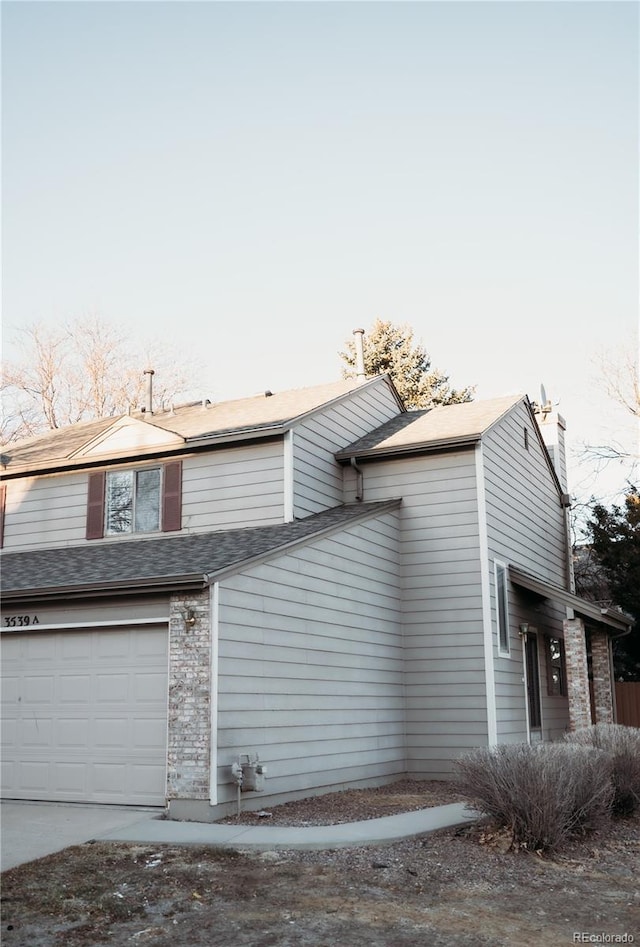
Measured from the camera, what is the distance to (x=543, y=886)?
6.67 meters

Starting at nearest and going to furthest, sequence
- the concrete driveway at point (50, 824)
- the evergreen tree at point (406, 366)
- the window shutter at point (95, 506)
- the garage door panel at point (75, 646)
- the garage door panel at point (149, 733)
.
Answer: the concrete driveway at point (50, 824)
the garage door panel at point (149, 733)
the garage door panel at point (75, 646)
the window shutter at point (95, 506)
the evergreen tree at point (406, 366)

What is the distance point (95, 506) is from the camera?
15.4 metres

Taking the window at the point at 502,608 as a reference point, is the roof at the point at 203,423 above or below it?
above

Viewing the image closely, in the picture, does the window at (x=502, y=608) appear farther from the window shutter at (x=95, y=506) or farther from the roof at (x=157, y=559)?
the window shutter at (x=95, y=506)

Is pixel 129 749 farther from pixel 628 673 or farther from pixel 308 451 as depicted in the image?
pixel 628 673

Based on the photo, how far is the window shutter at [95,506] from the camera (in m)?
15.2

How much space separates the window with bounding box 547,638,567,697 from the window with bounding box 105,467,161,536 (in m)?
8.32

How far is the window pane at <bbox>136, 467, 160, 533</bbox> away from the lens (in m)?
14.8

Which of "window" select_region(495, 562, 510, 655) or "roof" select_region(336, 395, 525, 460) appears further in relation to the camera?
"roof" select_region(336, 395, 525, 460)

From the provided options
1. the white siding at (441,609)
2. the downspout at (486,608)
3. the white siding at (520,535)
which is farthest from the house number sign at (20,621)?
the white siding at (520,535)

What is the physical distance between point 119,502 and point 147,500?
590 mm

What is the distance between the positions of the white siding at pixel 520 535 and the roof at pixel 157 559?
195cm

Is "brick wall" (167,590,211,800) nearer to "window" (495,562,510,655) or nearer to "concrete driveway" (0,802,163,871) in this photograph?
"concrete driveway" (0,802,163,871)

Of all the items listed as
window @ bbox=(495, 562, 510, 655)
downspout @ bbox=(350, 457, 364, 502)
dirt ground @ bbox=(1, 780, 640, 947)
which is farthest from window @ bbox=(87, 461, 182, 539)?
dirt ground @ bbox=(1, 780, 640, 947)
